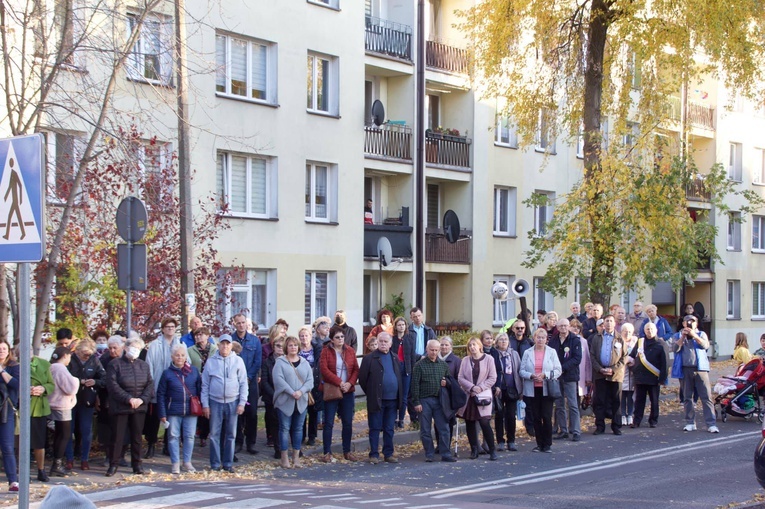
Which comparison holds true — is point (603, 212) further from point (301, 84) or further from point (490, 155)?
point (490, 155)

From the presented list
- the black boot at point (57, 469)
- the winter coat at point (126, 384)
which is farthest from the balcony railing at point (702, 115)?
the black boot at point (57, 469)

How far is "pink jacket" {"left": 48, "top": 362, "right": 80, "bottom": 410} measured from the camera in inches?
524

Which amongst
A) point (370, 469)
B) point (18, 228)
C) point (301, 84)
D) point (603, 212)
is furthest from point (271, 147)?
point (18, 228)

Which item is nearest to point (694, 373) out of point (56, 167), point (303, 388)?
point (303, 388)

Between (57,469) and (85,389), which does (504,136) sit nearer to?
(85,389)

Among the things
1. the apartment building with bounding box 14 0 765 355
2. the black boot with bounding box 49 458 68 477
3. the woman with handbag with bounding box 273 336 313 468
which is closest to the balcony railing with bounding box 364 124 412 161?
the apartment building with bounding box 14 0 765 355

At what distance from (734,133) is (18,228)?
43952 millimetres

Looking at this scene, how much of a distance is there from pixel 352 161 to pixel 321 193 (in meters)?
1.26

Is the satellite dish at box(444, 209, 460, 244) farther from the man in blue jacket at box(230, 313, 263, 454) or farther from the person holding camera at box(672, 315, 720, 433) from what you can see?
the man in blue jacket at box(230, 313, 263, 454)

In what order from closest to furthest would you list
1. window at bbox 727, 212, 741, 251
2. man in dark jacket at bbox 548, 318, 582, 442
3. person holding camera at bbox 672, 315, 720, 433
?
man in dark jacket at bbox 548, 318, 582, 442 < person holding camera at bbox 672, 315, 720, 433 < window at bbox 727, 212, 741, 251

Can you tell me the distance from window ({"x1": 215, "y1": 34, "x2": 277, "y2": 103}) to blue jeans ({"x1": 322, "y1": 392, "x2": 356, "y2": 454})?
12.0 m

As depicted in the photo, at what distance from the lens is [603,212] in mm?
23094

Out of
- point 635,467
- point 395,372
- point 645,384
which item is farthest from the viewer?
point 645,384

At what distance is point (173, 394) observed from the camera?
46.3ft
